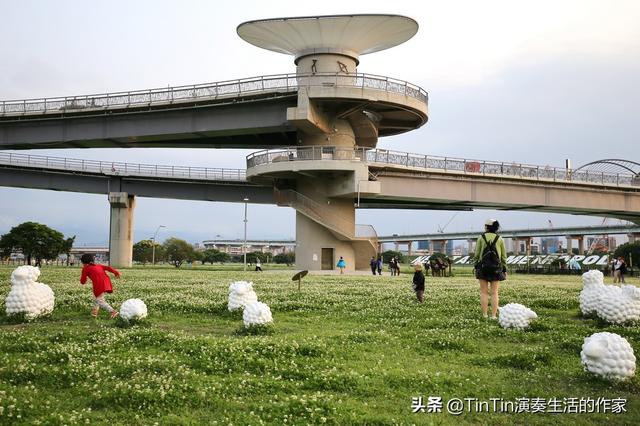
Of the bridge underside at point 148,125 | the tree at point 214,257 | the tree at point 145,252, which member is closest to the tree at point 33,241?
the tree at point 145,252

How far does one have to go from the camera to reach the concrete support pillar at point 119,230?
67.8 meters

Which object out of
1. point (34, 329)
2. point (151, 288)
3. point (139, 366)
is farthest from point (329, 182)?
point (139, 366)

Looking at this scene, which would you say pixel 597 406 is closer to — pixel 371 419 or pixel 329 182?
pixel 371 419

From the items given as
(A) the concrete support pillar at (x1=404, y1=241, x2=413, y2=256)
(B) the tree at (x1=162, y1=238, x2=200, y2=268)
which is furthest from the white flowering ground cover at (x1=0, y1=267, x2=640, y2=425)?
(A) the concrete support pillar at (x1=404, y1=241, x2=413, y2=256)

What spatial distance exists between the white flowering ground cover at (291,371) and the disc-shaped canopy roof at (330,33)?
138ft

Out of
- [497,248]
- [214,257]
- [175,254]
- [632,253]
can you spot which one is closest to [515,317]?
[497,248]

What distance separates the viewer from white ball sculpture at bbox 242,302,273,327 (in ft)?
40.1

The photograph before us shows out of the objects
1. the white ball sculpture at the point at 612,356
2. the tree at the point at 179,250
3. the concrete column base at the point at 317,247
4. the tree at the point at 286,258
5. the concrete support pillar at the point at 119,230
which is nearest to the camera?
the white ball sculpture at the point at 612,356

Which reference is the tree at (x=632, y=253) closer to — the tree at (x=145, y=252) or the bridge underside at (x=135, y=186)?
the bridge underside at (x=135, y=186)

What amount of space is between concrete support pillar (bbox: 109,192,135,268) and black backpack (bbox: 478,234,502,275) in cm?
6052

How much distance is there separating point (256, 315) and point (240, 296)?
2.84m

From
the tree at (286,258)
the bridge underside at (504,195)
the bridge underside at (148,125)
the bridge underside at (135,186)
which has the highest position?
the bridge underside at (148,125)

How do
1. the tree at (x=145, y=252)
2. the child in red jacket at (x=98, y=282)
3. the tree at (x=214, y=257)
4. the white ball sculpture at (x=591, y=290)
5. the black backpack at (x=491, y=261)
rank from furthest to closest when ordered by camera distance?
the tree at (x=214, y=257)
the tree at (x=145, y=252)
the white ball sculpture at (x=591, y=290)
the child in red jacket at (x=98, y=282)
the black backpack at (x=491, y=261)

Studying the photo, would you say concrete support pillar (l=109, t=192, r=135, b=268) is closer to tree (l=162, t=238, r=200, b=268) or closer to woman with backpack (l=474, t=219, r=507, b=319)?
tree (l=162, t=238, r=200, b=268)
